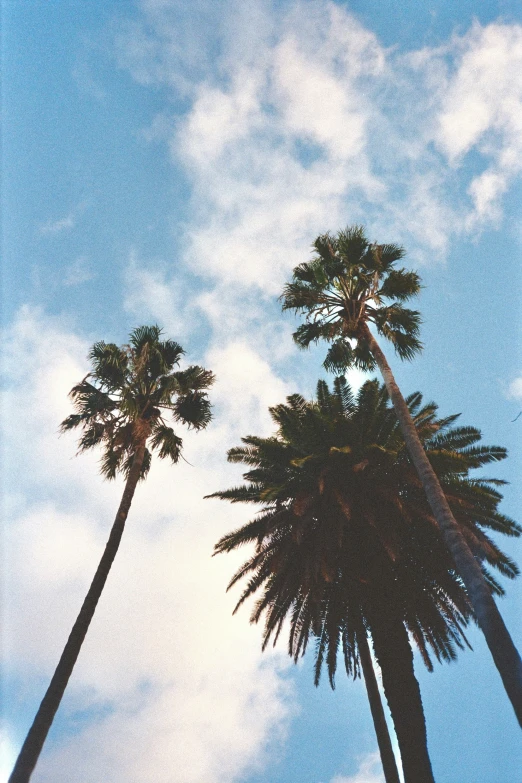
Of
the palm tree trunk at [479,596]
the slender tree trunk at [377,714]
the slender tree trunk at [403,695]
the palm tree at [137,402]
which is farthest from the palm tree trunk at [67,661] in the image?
the slender tree trunk at [377,714]

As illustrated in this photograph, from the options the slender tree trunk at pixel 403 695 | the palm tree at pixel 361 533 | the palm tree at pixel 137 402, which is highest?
the palm tree at pixel 137 402

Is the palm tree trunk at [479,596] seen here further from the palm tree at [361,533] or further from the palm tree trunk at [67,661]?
the palm tree trunk at [67,661]

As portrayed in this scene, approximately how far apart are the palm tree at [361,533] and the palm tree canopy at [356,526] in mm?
30

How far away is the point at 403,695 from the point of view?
11.1m

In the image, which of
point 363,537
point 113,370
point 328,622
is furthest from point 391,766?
point 113,370

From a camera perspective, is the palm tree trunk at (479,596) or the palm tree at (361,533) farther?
the palm tree at (361,533)

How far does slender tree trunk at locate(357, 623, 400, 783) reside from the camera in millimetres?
13664

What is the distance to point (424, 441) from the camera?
14.5 metres

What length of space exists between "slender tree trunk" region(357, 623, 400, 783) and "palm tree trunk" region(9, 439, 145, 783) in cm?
759

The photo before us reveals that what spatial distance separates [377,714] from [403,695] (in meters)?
3.98

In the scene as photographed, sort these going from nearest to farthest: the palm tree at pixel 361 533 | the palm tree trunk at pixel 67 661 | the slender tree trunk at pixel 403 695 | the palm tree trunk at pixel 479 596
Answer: the palm tree trunk at pixel 479 596 < the palm tree trunk at pixel 67 661 < the slender tree trunk at pixel 403 695 < the palm tree at pixel 361 533

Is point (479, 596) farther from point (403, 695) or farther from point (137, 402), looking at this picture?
point (137, 402)

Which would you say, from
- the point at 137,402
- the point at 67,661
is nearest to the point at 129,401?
the point at 137,402

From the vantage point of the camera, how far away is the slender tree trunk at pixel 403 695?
10.2 meters
